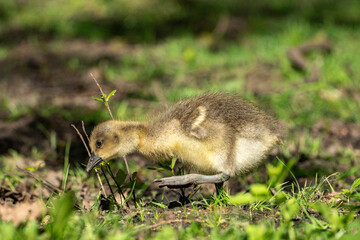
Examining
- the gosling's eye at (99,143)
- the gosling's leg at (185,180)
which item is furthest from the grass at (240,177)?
the gosling's eye at (99,143)

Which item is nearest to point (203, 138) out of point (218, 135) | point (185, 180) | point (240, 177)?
point (218, 135)

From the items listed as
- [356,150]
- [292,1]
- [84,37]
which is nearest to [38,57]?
[84,37]

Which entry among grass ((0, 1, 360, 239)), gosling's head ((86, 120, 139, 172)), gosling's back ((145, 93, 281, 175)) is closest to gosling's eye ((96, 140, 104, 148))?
gosling's head ((86, 120, 139, 172))

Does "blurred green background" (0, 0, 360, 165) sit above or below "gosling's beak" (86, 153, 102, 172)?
below

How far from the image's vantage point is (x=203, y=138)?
3.48m

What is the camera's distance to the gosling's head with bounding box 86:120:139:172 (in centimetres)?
362

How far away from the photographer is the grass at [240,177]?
111 inches

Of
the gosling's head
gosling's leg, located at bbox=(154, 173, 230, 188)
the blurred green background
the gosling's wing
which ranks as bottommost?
the blurred green background

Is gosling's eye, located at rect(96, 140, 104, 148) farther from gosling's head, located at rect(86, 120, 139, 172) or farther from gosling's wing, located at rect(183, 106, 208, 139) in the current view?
gosling's wing, located at rect(183, 106, 208, 139)

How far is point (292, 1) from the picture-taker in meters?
12.1

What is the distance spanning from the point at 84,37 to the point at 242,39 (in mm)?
3258

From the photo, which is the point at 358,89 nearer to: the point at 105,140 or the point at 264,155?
the point at 264,155

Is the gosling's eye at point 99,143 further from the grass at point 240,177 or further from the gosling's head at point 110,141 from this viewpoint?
the grass at point 240,177

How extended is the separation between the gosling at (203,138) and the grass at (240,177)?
0.57ft
